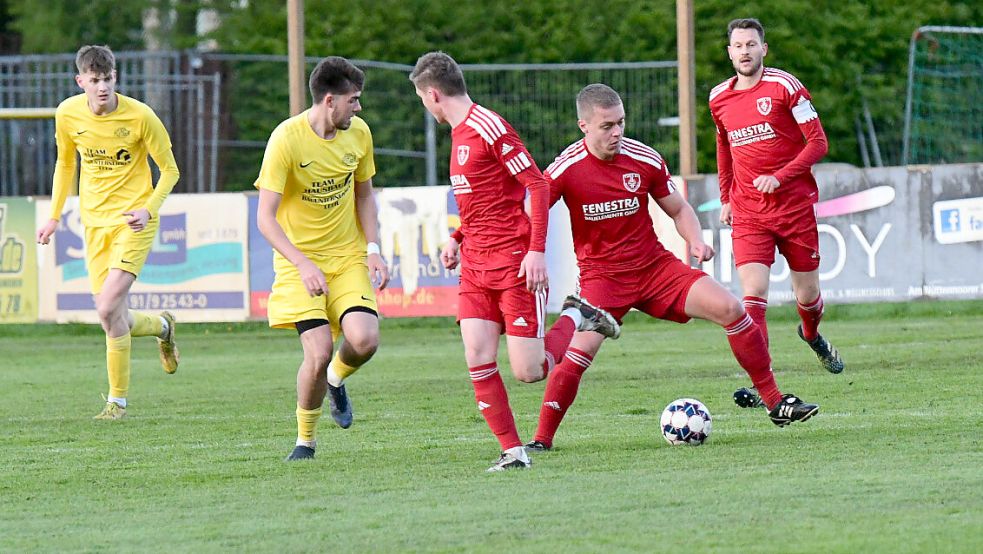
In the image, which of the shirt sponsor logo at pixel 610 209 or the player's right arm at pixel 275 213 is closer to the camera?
the player's right arm at pixel 275 213

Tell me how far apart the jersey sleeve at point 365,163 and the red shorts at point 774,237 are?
282 cm

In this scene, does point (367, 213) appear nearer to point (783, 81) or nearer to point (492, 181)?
point (492, 181)

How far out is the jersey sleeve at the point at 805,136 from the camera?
9.59m

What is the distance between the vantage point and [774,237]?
10109 mm

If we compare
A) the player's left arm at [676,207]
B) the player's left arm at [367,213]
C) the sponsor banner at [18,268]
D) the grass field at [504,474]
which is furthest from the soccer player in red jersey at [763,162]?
the sponsor banner at [18,268]

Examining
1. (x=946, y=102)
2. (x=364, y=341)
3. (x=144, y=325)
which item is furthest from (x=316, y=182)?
(x=946, y=102)

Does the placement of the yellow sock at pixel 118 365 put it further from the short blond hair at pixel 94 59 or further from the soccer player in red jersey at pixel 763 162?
the soccer player in red jersey at pixel 763 162

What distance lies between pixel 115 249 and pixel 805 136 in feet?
13.8

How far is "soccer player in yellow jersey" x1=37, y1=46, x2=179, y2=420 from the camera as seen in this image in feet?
34.2

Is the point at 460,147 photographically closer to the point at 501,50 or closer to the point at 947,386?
the point at 947,386

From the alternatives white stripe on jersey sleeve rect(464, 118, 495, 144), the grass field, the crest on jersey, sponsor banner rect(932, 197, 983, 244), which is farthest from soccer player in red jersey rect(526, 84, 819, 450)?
sponsor banner rect(932, 197, 983, 244)

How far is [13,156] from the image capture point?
21.5m

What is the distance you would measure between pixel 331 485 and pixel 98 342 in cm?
1114

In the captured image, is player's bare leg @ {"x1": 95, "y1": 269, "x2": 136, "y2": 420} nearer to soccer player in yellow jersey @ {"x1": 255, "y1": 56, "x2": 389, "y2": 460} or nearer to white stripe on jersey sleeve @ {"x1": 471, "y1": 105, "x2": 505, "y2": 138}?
soccer player in yellow jersey @ {"x1": 255, "y1": 56, "x2": 389, "y2": 460}
